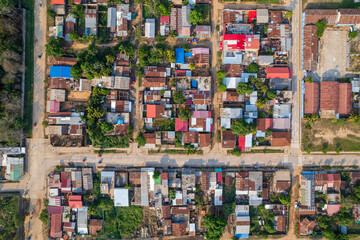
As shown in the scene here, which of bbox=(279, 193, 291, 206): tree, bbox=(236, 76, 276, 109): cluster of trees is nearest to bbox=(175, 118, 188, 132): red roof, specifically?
bbox=(236, 76, 276, 109): cluster of trees

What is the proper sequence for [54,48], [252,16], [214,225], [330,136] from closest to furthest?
1. [214,225]
2. [54,48]
3. [252,16]
4. [330,136]

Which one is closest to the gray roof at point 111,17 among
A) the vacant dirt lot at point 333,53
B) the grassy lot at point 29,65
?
the grassy lot at point 29,65

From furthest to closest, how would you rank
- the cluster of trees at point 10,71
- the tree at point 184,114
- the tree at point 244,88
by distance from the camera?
the tree at point 184,114, the tree at point 244,88, the cluster of trees at point 10,71

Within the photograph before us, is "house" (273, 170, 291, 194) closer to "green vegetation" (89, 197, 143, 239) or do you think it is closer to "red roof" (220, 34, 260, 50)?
"red roof" (220, 34, 260, 50)

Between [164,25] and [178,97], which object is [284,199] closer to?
Result: [178,97]

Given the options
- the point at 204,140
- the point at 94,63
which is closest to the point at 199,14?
the point at 94,63

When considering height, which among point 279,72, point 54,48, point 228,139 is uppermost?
point 54,48

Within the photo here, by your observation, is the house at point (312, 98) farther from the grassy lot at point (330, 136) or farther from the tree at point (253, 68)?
the tree at point (253, 68)

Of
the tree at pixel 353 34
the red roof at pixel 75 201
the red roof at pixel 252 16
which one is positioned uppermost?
the red roof at pixel 252 16
